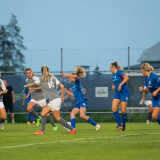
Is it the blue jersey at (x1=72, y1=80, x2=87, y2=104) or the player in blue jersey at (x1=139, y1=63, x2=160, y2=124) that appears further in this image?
the blue jersey at (x1=72, y1=80, x2=87, y2=104)

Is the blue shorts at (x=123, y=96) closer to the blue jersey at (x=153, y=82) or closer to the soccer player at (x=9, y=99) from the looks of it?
the blue jersey at (x=153, y=82)

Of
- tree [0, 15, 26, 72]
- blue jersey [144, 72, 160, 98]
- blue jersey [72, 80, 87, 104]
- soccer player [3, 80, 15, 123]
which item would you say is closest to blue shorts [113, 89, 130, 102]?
blue jersey [72, 80, 87, 104]

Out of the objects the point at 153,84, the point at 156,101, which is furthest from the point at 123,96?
the point at 156,101

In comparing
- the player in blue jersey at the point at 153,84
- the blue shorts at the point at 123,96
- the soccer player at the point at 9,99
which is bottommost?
the soccer player at the point at 9,99

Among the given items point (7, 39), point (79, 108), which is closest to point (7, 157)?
point (79, 108)

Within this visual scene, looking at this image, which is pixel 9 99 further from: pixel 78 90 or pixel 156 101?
pixel 156 101

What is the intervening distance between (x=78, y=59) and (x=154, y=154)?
16.0 metres

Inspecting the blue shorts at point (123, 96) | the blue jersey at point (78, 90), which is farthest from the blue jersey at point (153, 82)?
the blue jersey at point (78, 90)

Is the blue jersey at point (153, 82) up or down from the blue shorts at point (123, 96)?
up

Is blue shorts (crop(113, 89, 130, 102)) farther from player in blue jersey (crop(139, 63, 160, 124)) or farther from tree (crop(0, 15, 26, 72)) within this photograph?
tree (crop(0, 15, 26, 72))

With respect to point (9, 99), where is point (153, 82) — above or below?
above

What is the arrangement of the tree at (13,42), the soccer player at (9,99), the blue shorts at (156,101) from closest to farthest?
the blue shorts at (156,101), the soccer player at (9,99), the tree at (13,42)

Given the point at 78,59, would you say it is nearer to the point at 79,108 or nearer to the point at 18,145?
the point at 79,108

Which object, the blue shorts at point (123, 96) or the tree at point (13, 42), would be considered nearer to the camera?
the blue shorts at point (123, 96)
